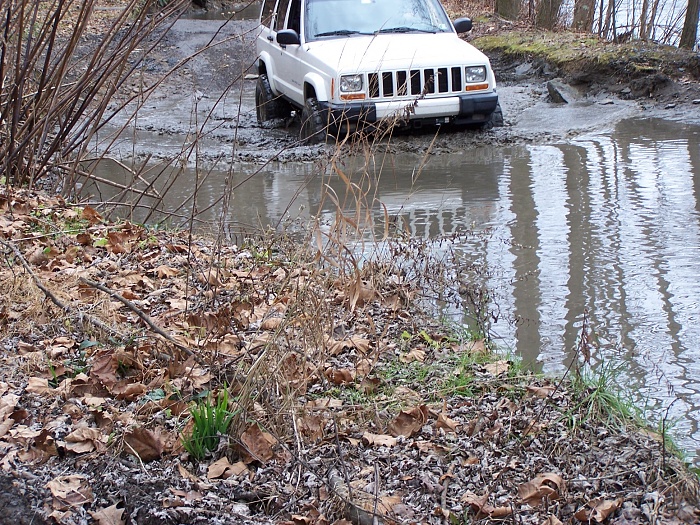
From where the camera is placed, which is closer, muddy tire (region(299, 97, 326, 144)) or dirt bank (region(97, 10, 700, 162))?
muddy tire (region(299, 97, 326, 144))

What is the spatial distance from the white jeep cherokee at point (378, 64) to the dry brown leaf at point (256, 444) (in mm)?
5943

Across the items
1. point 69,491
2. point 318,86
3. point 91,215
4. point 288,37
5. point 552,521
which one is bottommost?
point 552,521

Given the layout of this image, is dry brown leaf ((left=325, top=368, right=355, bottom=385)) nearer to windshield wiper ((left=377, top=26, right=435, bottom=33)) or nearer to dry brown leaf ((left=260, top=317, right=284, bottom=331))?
dry brown leaf ((left=260, top=317, right=284, bottom=331))

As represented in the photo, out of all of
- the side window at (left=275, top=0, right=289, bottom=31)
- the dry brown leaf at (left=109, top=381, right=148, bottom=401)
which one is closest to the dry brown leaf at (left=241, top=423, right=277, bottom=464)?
the dry brown leaf at (left=109, top=381, right=148, bottom=401)

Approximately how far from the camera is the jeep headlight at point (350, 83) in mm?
9227

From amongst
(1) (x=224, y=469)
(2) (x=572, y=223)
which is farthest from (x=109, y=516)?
(2) (x=572, y=223)

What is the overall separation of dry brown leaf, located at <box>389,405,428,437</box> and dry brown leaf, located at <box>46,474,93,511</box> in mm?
1226

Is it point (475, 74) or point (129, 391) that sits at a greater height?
point (475, 74)

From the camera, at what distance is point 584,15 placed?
1966 centimetres

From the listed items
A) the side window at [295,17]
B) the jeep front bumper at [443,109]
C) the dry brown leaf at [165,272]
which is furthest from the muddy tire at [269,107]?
the dry brown leaf at [165,272]

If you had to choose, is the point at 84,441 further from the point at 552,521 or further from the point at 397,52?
the point at 397,52

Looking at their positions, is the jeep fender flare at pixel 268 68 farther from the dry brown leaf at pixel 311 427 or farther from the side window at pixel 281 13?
the dry brown leaf at pixel 311 427

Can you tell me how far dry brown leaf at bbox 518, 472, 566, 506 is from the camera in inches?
118

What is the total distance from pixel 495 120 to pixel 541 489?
7726 mm
